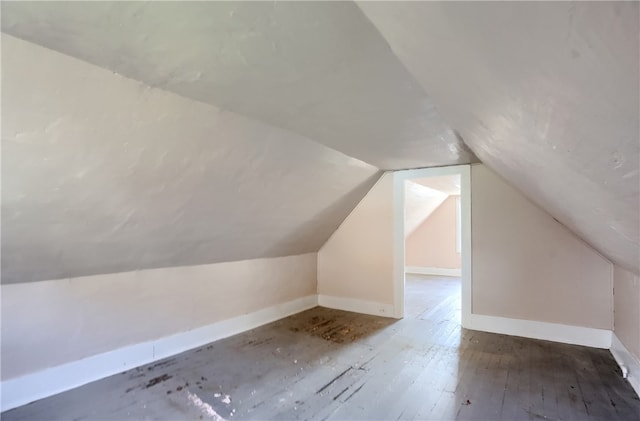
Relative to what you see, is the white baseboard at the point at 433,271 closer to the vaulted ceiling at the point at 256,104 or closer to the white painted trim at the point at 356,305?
the white painted trim at the point at 356,305

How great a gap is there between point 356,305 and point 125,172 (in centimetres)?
338

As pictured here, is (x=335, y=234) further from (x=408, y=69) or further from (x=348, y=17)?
(x=348, y=17)

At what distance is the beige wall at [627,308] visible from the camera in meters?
2.48

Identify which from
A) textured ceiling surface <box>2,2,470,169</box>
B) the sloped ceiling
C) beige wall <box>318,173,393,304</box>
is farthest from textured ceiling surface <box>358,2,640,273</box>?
the sloped ceiling

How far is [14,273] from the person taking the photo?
2.17 metres

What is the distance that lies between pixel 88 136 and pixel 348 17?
4.52 ft

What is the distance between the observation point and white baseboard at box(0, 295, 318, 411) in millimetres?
2209

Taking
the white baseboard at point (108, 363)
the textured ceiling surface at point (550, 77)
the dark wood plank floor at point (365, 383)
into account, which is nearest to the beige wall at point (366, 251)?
the dark wood plank floor at point (365, 383)

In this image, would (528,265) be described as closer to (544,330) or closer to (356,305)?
Answer: (544,330)

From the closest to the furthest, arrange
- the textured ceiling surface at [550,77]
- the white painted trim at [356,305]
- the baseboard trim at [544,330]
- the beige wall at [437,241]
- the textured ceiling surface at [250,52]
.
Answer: the textured ceiling surface at [550,77]
the textured ceiling surface at [250,52]
the baseboard trim at [544,330]
the white painted trim at [356,305]
the beige wall at [437,241]

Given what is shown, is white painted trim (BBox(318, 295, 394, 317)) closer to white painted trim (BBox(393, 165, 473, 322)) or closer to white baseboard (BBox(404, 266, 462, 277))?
white painted trim (BBox(393, 165, 473, 322))

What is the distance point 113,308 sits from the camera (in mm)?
2701

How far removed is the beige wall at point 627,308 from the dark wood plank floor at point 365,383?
265mm

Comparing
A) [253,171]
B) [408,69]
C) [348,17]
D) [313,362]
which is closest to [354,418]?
[313,362]
